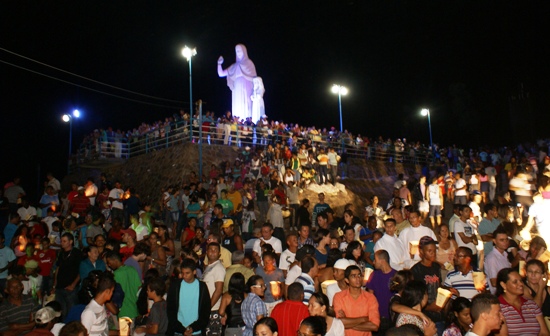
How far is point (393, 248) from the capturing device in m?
8.16

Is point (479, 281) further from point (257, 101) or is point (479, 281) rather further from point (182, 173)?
point (257, 101)

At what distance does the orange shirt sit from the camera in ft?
19.1

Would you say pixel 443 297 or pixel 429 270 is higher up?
pixel 429 270

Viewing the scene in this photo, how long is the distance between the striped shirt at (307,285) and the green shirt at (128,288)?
2566 millimetres

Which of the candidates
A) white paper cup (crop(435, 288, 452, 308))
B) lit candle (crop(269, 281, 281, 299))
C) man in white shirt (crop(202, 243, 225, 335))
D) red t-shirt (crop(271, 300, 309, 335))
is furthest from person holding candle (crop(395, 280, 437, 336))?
man in white shirt (crop(202, 243, 225, 335))

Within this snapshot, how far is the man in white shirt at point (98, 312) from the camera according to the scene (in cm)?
568

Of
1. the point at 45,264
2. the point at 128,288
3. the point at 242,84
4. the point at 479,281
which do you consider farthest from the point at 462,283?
the point at 242,84

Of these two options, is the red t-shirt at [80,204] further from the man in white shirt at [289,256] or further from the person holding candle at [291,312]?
the person holding candle at [291,312]

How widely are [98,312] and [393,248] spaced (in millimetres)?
4490

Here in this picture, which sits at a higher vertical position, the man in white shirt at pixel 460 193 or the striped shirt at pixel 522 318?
the man in white shirt at pixel 460 193

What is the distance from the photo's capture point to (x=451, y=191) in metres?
18.6

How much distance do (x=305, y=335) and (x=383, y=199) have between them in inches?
695

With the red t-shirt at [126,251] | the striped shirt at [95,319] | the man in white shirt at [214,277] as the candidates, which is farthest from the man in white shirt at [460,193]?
the striped shirt at [95,319]

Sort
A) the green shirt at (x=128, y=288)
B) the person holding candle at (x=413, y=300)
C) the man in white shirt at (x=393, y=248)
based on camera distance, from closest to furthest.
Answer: the person holding candle at (x=413, y=300)
the green shirt at (x=128, y=288)
the man in white shirt at (x=393, y=248)
